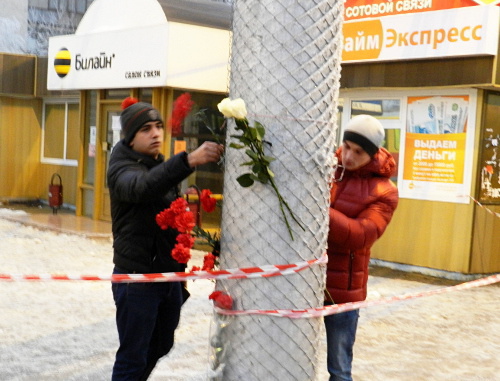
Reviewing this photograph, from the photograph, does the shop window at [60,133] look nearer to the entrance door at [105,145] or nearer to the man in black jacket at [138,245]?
the entrance door at [105,145]

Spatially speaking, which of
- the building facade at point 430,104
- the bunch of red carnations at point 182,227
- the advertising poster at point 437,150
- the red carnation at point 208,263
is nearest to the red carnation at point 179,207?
the bunch of red carnations at point 182,227

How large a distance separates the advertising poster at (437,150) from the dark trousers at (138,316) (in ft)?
21.4

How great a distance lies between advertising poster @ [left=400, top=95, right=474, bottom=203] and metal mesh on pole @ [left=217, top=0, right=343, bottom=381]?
7317mm

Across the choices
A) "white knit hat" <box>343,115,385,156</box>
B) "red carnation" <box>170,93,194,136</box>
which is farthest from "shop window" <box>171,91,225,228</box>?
"red carnation" <box>170,93,194,136</box>

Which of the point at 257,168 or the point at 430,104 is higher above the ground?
the point at 430,104

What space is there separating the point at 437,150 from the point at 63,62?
789 centimetres

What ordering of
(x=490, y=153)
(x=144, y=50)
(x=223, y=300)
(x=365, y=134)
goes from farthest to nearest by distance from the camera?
(x=144, y=50) → (x=490, y=153) → (x=365, y=134) → (x=223, y=300)

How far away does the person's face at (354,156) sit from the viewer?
372 centimetres

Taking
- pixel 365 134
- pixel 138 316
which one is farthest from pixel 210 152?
pixel 138 316

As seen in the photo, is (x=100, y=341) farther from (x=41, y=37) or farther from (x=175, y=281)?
(x=41, y=37)

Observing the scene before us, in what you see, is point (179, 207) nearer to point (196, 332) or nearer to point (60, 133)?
point (196, 332)

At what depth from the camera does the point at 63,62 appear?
1517cm

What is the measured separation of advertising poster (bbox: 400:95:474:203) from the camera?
9906 millimetres

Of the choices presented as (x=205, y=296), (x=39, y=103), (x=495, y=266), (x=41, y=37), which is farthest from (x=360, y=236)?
(x=41, y=37)
